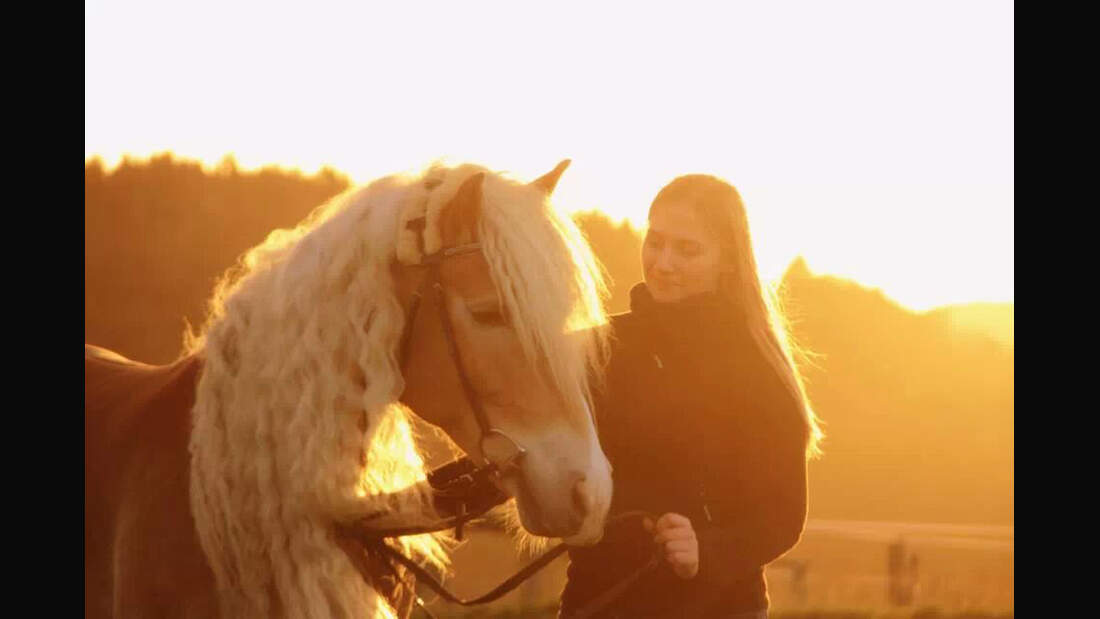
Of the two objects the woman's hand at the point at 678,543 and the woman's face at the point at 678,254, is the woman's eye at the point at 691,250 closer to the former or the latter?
the woman's face at the point at 678,254

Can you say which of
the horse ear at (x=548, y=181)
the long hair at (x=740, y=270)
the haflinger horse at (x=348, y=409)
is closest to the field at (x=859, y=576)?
the long hair at (x=740, y=270)

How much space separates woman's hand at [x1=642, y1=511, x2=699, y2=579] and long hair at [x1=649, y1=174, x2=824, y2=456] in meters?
0.49

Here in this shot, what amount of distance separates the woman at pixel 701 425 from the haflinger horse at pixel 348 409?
18.2 inches

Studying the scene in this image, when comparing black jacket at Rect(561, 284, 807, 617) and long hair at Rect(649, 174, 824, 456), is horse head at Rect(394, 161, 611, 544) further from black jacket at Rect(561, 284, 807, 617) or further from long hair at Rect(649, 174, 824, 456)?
long hair at Rect(649, 174, 824, 456)

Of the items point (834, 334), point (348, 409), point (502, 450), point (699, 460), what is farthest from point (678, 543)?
point (834, 334)

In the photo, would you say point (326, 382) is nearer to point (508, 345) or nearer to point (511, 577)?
point (508, 345)

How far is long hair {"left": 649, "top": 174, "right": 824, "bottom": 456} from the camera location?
144 inches

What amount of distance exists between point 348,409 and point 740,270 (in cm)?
128

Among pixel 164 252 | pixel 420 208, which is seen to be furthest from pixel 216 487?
pixel 164 252

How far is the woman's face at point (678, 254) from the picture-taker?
11.9ft

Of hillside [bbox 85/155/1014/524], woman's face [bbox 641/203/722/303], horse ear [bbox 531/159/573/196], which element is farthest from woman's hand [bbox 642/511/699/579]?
hillside [bbox 85/155/1014/524]
